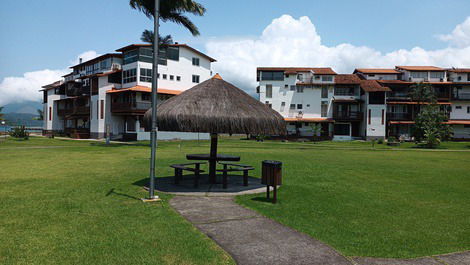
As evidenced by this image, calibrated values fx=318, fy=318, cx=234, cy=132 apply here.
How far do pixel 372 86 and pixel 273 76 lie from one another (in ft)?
50.3

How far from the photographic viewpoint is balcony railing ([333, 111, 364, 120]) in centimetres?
4984

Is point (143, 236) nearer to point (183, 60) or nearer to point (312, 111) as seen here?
point (183, 60)

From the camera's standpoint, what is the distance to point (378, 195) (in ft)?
28.2

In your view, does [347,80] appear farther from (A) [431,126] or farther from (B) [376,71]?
(A) [431,126]

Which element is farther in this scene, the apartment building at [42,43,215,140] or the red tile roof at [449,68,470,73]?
the red tile roof at [449,68,470,73]

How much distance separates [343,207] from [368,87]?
45539mm

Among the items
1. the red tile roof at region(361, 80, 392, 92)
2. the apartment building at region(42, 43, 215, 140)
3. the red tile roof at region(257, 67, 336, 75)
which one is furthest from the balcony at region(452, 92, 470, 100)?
the apartment building at region(42, 43, 215, 140)

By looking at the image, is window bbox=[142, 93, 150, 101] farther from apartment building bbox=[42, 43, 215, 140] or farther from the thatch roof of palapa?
the thatch roof of palapa

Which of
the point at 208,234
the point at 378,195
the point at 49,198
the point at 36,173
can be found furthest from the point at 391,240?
the point at 36,173

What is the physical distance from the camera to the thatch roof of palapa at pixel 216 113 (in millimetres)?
8125

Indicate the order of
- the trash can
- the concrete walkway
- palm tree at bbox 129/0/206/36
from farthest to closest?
palm tree at bbox 129/0/206/36, the trash can, the concrete walkway

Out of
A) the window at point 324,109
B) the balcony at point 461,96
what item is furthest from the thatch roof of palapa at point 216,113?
the balcony at point 461,96

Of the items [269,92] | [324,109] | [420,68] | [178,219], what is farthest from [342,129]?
[178,219]

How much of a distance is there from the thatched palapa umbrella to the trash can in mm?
1367
